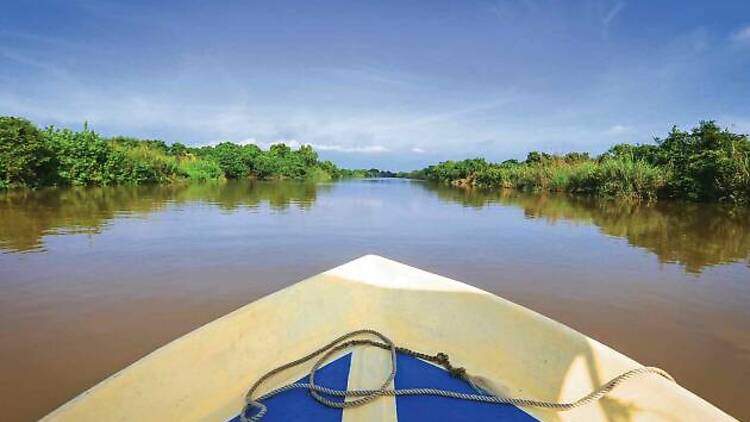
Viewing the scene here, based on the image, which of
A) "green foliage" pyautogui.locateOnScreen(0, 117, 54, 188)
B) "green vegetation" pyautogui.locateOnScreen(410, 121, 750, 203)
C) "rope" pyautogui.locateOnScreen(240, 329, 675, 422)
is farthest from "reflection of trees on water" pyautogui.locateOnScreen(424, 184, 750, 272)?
"green foliage" pyautogui.locateOnScreen(0, 117, 54, 188)

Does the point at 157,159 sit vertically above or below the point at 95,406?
above

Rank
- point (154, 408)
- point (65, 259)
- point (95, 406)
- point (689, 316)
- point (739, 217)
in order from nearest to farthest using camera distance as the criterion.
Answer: point (95, 406)
point (154, 408)
point (689, 316)
point (65, 259)
point (739, 217)

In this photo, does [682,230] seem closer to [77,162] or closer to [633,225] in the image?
[633,225]

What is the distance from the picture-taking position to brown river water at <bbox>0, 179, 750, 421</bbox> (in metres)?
2.49

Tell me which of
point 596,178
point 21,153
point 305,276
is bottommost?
point 305,276

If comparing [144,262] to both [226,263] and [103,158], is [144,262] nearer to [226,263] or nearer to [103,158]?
[226,263]

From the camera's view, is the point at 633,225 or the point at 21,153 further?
the point at 21,153

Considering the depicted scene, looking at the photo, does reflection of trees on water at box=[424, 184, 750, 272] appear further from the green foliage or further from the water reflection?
the green foliage

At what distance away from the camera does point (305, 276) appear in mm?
4387

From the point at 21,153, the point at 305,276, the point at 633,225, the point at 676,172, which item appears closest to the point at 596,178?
the point at 676,172

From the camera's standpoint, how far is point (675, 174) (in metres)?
14.5

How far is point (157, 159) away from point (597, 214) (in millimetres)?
22381

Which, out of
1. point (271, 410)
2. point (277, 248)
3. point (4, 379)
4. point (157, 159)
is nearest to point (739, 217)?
point (277, 248)

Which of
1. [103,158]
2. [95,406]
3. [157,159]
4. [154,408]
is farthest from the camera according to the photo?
[157,159]
